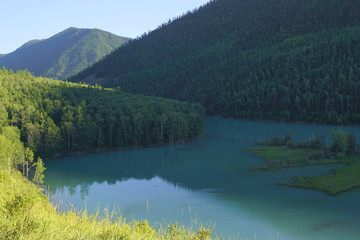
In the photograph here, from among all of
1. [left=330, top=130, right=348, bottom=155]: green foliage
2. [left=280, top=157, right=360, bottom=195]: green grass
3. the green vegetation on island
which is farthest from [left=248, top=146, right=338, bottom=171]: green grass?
[left=280, top=157, right=360, bottom=195]: green grass

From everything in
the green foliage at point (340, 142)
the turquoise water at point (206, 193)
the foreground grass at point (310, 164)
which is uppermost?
the green foliage at point (340, 142)

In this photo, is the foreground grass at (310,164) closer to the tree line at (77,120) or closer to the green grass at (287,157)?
the green grass at (287,157)

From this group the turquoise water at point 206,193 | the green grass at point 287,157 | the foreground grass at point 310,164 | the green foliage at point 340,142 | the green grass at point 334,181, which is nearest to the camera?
the turquoise water at point 206,193

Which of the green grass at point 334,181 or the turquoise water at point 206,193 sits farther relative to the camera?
the green grass at point 334,181

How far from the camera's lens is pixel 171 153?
84688mm

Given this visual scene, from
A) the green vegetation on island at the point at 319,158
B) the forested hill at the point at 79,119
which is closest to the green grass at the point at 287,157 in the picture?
the green vegetation on island at the point at 319,158

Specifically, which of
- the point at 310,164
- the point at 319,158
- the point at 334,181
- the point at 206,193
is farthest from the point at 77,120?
the point at 334,181

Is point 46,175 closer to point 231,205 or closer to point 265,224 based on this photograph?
point 231,205

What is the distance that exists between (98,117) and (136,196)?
4503 centimetres

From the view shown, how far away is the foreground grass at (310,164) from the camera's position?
51875 millimetres

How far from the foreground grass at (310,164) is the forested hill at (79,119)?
87.3ft

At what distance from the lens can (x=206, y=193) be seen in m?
51.0

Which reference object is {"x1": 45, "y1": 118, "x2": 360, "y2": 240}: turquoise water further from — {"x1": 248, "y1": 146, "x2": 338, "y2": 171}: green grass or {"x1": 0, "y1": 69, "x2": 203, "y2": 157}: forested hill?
{"x1": 0, "y1": 69, "x2": 203, "y2": 157}: forested hill

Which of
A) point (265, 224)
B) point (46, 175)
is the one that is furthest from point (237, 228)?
point (46, 175)
